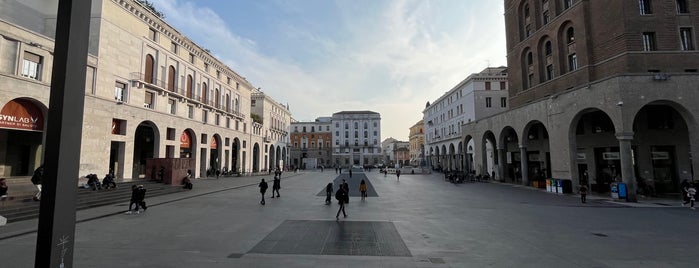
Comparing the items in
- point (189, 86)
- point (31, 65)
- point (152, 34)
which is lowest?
point (31, 65)

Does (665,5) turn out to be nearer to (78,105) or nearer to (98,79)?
(78,105)

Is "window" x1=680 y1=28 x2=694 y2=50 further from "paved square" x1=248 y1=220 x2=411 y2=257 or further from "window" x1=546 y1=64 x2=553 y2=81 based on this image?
"paved square" x1=248 y1=220 x2=411 y2=257

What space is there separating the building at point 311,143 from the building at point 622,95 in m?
75.7

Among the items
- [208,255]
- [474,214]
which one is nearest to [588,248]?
[474,214]

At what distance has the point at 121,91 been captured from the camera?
26.3 m

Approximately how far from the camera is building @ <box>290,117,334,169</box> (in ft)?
326

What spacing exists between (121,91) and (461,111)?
4769 centimetres

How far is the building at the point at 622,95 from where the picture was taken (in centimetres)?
1897

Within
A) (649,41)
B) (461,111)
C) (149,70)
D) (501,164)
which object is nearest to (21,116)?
(149,70)

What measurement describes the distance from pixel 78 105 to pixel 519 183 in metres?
34.7

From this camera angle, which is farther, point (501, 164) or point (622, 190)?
point (501, 164)

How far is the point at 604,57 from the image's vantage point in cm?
2322

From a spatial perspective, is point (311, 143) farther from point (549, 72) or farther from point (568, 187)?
point (568, 187)

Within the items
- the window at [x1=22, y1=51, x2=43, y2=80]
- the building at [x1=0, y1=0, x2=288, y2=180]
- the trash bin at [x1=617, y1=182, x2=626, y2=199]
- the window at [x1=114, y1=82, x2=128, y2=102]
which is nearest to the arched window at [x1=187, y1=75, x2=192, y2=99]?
the building at [x1=0, y1=0, x2=288, y2=180]
